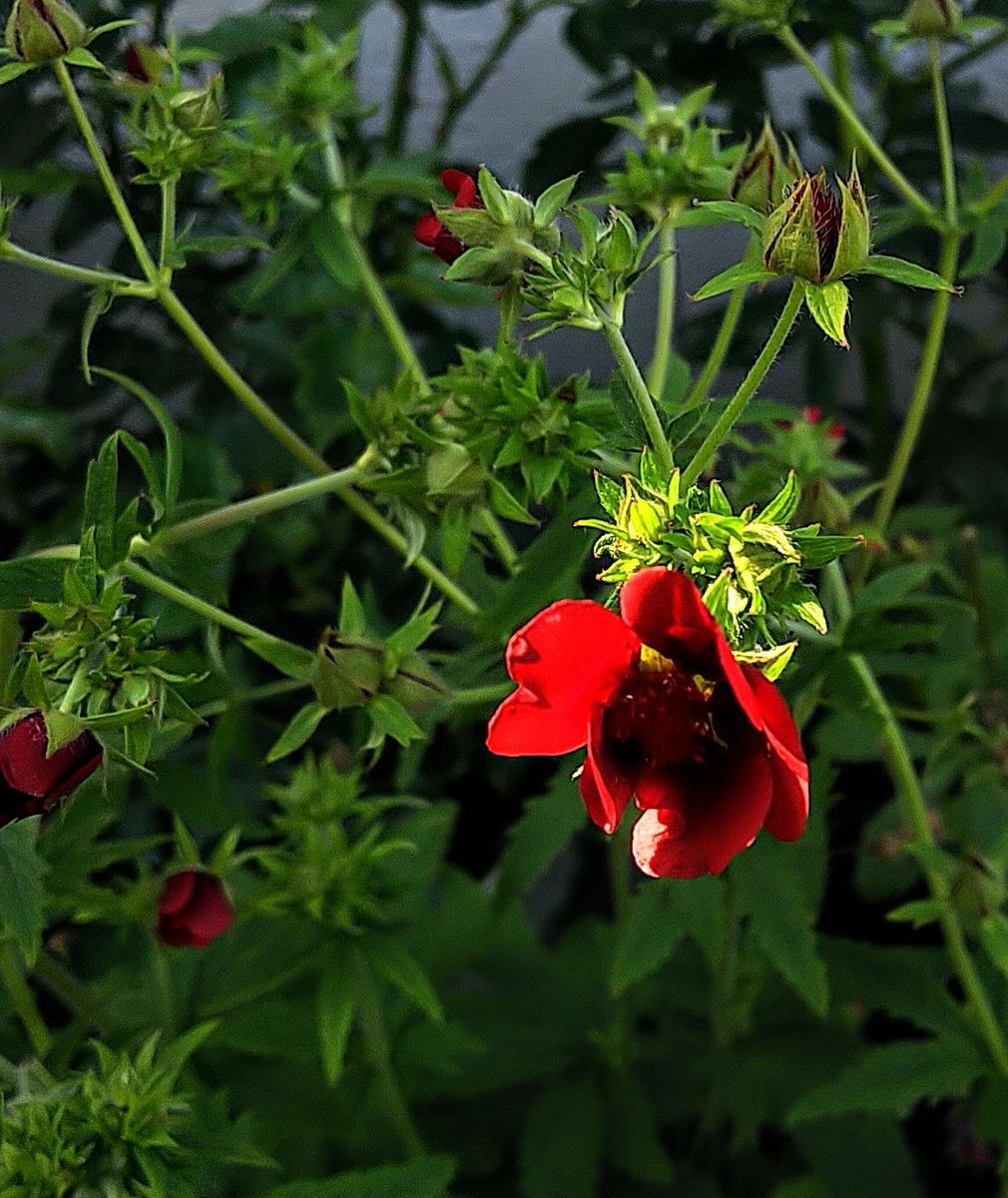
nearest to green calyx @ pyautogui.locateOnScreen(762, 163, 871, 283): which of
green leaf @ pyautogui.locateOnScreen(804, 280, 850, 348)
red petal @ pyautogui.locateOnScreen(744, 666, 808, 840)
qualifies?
green leaf @ pyautogui.locateOnScreen(804, 280, 850, 348)

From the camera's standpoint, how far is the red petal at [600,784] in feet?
0.98

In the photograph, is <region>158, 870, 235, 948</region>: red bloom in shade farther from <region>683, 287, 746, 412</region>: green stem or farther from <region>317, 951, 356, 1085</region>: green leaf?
<region>683, 287, 746, 412</region>: green stem

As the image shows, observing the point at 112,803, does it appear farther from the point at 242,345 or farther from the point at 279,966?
the point at 242,345

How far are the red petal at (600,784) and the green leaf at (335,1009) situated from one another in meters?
0.29

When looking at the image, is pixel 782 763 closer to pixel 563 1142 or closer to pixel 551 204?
pixel 551 204

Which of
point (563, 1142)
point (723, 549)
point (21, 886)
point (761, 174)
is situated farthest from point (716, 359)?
point (563, 1142)

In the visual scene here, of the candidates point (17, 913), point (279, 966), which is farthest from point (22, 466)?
point (17, 913)

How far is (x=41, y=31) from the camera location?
1.43 feet

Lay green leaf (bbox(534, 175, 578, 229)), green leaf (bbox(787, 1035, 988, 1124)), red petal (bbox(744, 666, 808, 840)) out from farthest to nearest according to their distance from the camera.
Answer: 1. green leaf (bbox(787, 1035, 988, 1124))
2. green leaf (bbox(534, 175, 578, 229))
3. red petal (bbox(744, 666, 808, 840))

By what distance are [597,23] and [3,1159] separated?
0.70 meters

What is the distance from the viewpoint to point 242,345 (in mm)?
898

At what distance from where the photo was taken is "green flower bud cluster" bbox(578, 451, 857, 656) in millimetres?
333

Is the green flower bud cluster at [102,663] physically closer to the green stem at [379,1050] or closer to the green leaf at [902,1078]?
the green stem at [379,1050]

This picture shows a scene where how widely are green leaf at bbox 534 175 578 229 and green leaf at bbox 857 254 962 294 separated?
0.27 feet
